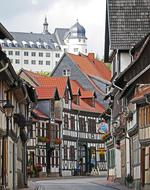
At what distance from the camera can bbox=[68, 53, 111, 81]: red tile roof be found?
10744cm

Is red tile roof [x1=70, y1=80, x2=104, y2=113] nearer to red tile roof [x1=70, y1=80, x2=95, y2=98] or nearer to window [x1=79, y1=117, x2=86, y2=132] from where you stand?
red tile roof [x1=70, y1=80, x2=95, y2=98]

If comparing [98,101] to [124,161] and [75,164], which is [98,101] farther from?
[124,161]

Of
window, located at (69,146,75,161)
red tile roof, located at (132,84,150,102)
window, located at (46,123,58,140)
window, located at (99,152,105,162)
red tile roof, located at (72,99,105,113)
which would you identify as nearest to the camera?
red tile roof, located at (132,84,150,102)

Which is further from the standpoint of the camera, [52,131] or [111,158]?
[52,131]

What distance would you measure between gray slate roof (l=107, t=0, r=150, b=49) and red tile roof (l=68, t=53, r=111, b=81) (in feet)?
169

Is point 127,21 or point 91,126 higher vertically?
point 127,21

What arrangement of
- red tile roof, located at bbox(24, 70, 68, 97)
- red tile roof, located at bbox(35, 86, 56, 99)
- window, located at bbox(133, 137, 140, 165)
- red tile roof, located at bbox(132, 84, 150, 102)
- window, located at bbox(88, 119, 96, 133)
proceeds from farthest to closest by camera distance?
window, located at bbox(88, 119, 96, 133) < red tile roof, located at bbox(24, 70, 68, 97) < red tile roof, located at bbox(35, 86, 56, 99) < window, located at bbox(133, 137, 140, 165) < red tile roof, located at bbox(132, 84, 150, 102)

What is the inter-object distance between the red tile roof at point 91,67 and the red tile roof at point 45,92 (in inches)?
857

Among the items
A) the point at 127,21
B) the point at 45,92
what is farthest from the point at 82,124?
the point at 127,21

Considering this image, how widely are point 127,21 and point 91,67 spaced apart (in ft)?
192

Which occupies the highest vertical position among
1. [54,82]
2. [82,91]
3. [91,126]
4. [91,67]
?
[91,67]

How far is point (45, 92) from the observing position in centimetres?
8450

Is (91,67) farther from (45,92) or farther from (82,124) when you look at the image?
(45,92)

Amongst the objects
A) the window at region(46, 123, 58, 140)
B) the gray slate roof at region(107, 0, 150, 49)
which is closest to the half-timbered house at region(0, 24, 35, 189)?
the gray slate roof at region(107, 0, 150, 49)
